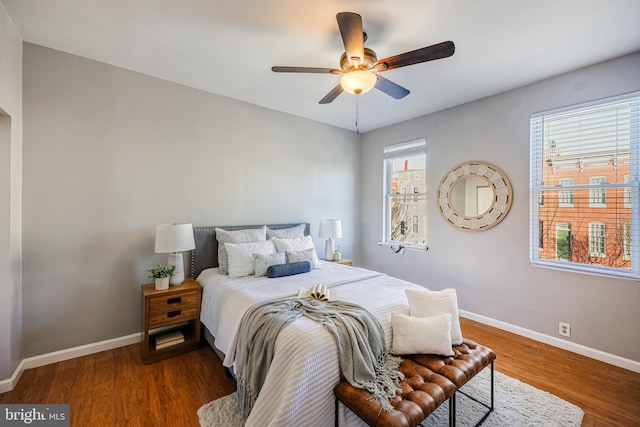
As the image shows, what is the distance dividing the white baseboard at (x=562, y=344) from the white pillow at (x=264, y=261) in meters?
2.53

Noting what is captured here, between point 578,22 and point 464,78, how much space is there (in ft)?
3.01

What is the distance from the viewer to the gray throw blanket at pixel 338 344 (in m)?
1.49

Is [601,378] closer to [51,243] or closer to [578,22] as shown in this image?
[578,22]

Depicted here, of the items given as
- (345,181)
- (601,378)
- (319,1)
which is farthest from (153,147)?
(601,378)

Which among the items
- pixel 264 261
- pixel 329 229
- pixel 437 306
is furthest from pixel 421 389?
pixel 329 229

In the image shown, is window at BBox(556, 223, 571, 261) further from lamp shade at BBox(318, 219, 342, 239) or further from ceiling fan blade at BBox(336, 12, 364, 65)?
ceiling fan blade at BBox(336, 12, 364, 65)

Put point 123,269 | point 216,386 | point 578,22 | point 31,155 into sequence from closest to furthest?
point 578,22 < point 216,386 < point 31,155 < point 123,269

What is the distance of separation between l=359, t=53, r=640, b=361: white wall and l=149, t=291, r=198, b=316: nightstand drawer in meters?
2.94

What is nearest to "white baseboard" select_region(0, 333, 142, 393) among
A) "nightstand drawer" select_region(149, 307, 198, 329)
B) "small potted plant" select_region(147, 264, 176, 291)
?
"nightstand drawer" select_region(149, 307, 198, 329)

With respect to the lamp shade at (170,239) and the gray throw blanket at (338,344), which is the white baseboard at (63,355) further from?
the gray throw blanket at (338,344)

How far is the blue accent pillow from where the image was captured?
2719 mm

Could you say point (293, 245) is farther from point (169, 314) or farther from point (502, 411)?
point (502, 411)

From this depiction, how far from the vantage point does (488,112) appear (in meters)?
3.23

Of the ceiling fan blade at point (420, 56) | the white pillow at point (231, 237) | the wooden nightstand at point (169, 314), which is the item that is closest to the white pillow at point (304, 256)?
the white pillow at point (231, 237)
